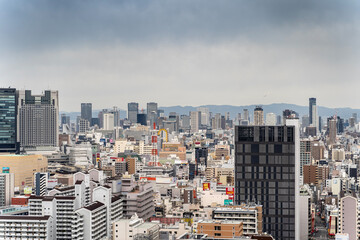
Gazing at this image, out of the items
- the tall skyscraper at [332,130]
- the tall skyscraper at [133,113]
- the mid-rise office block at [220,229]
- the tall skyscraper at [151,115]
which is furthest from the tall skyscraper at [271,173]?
the tall skyscraper at [133,113]

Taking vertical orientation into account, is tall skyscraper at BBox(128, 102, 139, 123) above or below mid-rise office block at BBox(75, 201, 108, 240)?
above

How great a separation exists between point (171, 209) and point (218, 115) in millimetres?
24897

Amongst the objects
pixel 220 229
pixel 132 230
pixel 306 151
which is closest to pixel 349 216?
pixel 220 229

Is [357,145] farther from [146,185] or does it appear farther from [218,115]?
[146,185]

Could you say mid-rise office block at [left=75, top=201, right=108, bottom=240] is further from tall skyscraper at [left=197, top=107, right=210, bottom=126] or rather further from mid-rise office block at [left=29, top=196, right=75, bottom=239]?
tall skyscraper at [left=197, top=107, right=210, bottom=126]

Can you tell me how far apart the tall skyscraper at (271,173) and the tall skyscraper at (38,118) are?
21696 mm

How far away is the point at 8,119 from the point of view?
100 ft

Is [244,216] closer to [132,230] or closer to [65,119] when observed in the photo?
[132,230]

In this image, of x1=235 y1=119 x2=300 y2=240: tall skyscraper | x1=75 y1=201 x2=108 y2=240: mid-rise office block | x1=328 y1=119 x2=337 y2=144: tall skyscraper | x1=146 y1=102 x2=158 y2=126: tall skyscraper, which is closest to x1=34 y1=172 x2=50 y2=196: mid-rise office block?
x1=75 y1=201 x2=108 y2=240: mid-rise office block

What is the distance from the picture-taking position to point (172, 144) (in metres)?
35.1

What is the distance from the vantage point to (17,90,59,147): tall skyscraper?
32.8 m

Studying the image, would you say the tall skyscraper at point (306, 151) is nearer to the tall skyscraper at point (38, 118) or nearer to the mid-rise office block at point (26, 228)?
the tall skyscraper at point (38, 118)

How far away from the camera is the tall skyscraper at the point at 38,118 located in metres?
32.8

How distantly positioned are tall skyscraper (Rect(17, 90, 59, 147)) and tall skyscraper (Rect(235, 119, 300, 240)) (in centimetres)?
2170
